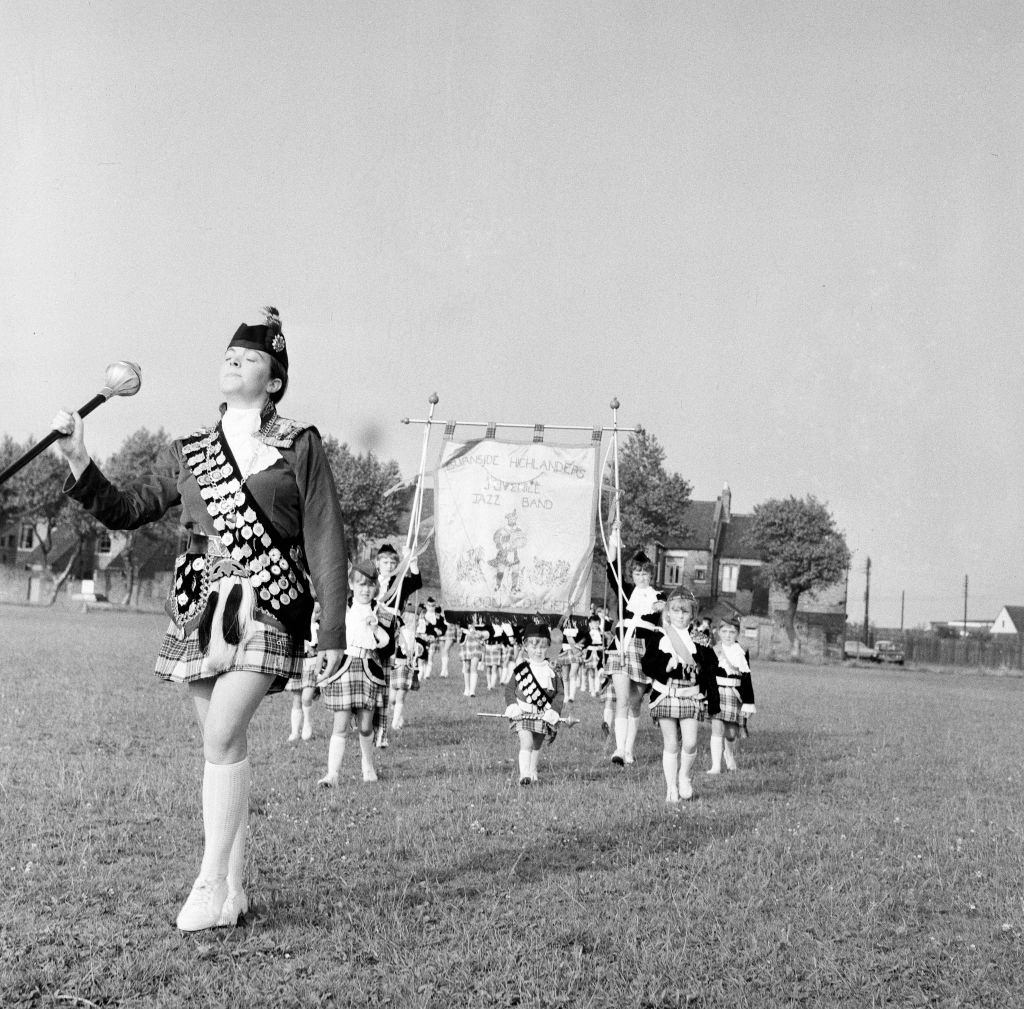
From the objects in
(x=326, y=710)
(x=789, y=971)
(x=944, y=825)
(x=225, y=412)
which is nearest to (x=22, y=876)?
(x=225, y=412)

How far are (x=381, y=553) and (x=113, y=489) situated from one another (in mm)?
7667

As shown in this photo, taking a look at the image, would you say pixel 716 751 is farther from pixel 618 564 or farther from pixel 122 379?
pixel 122 379

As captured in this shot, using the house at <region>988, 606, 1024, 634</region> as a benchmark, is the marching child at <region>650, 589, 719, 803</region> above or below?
below

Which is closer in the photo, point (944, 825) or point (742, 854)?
point (742, 854)

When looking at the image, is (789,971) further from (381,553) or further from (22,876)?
(381,553)

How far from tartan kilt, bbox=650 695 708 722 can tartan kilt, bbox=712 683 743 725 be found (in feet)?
5.89

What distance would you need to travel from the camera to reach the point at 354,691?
10.5m

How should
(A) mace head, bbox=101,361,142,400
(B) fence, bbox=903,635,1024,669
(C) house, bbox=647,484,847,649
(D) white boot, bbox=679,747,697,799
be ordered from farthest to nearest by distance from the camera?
(C) house, bbox=647,484,847,649 → (B) fence, bbox=903,635,1024,669 → (D) white boot, bbox=679,747,697,799 → (A) mace head, bbox=101,361,142,400

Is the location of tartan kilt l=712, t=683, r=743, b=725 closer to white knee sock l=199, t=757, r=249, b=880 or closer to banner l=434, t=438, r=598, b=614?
banner l=434, t=438, r=598, b=614

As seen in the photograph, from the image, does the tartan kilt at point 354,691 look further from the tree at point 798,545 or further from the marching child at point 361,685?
the tree at point 798,545

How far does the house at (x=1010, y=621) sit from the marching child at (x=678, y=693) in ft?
384

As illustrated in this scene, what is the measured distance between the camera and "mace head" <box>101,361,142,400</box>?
5.16m

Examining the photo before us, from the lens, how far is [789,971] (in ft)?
16.7

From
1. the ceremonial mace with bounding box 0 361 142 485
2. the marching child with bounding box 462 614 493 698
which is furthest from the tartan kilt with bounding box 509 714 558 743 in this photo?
the marching child with bounding box 462 614 493 698
